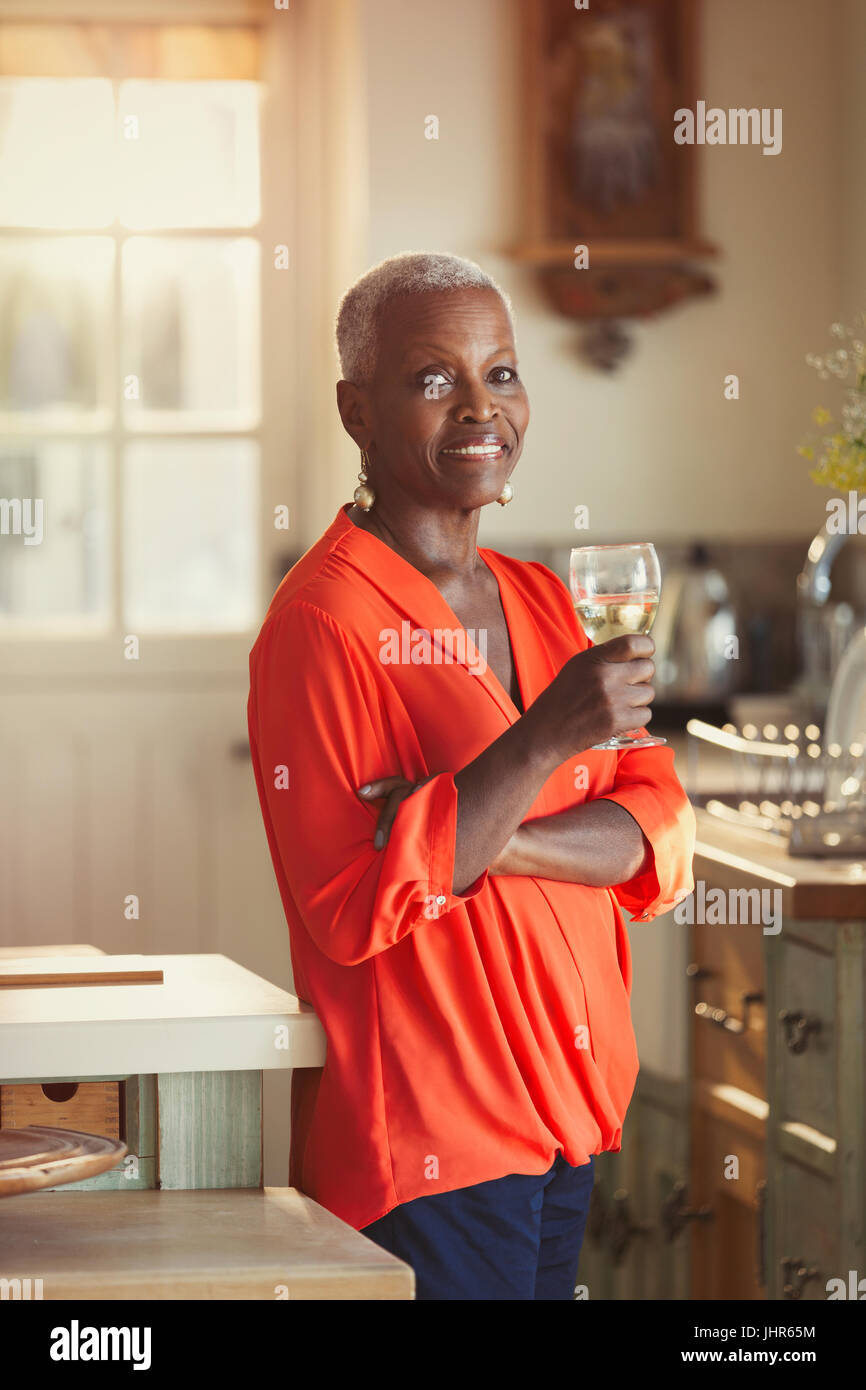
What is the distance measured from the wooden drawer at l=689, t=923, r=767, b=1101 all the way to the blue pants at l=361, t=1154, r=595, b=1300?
1077mm

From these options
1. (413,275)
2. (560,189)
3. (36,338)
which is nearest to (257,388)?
(36,338)

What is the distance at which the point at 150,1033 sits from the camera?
118 centimetres

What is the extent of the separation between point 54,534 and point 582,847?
2.41 m

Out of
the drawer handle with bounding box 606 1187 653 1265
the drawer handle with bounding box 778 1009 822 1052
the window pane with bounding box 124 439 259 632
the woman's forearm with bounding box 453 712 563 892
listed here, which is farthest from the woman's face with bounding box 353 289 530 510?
the window pane with bounding box 124 439 259 632

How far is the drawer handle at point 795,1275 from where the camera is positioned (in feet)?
6.91

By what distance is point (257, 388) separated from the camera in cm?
350

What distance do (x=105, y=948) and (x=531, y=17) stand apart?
6.79ft

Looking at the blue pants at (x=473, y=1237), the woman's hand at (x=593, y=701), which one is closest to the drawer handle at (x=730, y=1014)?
the blue pants at (x=473, y=1237)

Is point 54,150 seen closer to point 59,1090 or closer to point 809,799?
point 809,799

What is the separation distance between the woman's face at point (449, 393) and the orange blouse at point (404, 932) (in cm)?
8

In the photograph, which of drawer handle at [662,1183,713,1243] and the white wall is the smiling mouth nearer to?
drawer handle at [662,1183,713,1243]

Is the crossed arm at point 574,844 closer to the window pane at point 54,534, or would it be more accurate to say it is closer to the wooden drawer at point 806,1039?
the wooden drawer at point 806,1039

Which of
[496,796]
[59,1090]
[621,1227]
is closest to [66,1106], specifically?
[59,1090]

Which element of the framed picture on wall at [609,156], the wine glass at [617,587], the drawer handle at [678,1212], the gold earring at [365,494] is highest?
the framed picture on wall at [609,156]
